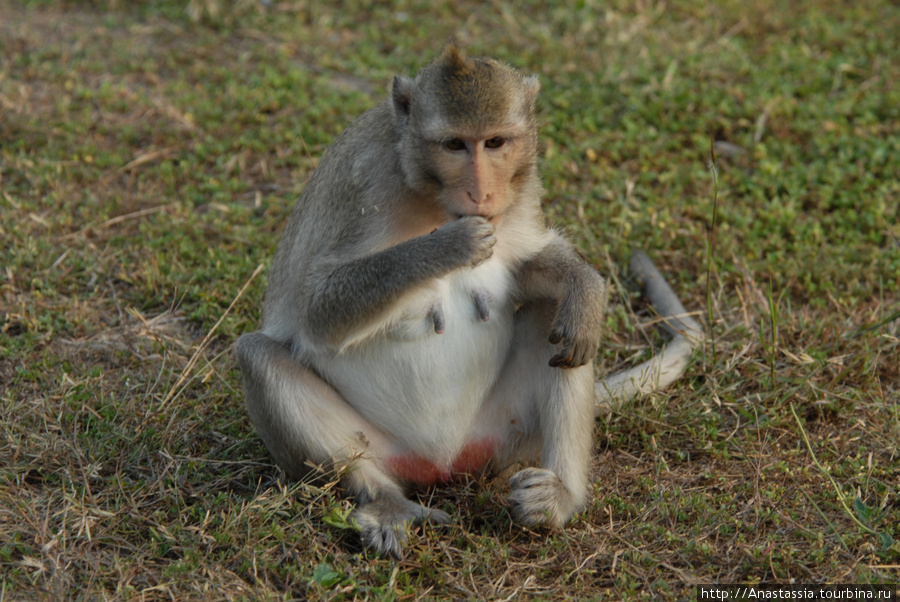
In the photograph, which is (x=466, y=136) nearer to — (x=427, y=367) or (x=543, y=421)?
(x=427, y=367)

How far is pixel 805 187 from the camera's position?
612cm

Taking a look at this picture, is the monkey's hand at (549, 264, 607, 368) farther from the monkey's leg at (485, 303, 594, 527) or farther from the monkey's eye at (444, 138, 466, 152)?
the monkey's eye at (444, 138, 466, 152)

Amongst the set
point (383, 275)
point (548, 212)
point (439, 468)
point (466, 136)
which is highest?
point (466, 136)

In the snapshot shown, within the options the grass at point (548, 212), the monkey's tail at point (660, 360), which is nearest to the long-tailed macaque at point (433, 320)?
the grass at point (548, 212)

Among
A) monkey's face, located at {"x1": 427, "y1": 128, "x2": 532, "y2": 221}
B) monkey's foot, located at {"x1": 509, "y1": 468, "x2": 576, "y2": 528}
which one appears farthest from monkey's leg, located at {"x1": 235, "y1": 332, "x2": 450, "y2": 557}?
monkey's face, located at {"x1": 427, "y1": 128, "x2": 532, "y2": 221}

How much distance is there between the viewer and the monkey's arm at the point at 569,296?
3838mm

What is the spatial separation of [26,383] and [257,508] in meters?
1.61

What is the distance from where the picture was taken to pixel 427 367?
3898 mm

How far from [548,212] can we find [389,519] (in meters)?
2.87

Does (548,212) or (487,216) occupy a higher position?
(487,216)

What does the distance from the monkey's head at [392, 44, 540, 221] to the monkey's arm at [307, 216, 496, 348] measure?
130 mm

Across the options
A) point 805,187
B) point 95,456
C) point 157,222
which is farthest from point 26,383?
point 805,187

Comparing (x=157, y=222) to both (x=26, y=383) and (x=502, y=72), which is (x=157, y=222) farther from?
(x=502, y=72)

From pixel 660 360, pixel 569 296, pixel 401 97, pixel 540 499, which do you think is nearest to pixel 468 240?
pixel 569 296
